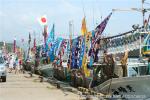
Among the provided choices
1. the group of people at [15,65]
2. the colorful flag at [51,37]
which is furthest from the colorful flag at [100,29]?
the group of people at [15,65]

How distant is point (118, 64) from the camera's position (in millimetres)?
17375

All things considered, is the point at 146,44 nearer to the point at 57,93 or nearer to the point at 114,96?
the point at 114,96

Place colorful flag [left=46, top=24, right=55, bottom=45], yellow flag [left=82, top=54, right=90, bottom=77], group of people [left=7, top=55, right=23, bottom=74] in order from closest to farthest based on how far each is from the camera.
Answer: yellow flag [left=82, top=54, right=90, bottom=77]
colorful flag [left=46, top=24, right=55, bottom=45]
group of people [left=7, top=55, right=23, bottom=74]

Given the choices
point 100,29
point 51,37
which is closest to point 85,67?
point 100,29

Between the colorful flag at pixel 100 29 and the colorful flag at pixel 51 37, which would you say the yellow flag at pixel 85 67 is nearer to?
the colorful flag at pixel 100 29

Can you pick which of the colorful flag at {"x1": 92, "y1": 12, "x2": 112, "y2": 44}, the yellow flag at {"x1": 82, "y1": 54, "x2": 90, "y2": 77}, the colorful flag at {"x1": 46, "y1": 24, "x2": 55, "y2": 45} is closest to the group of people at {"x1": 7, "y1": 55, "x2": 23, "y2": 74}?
the colorful flag at {"x1": 46, "y1": 24, "x2": 55, "y2": 45}

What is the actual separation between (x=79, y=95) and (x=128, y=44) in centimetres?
341

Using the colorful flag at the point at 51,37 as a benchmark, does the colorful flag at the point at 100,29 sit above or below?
below

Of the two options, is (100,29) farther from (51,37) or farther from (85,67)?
(51,37)

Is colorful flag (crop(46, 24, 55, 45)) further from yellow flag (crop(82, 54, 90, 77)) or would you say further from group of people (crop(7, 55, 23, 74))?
yellow flag (crop(82, 54, 90, 77))

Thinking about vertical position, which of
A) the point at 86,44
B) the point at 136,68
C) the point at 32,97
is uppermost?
the point at 86,44

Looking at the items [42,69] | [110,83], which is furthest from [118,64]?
[42,69]

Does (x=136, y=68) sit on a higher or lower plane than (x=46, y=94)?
higher

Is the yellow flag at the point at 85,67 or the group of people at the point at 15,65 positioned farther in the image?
the group of people at the point at 15,65
